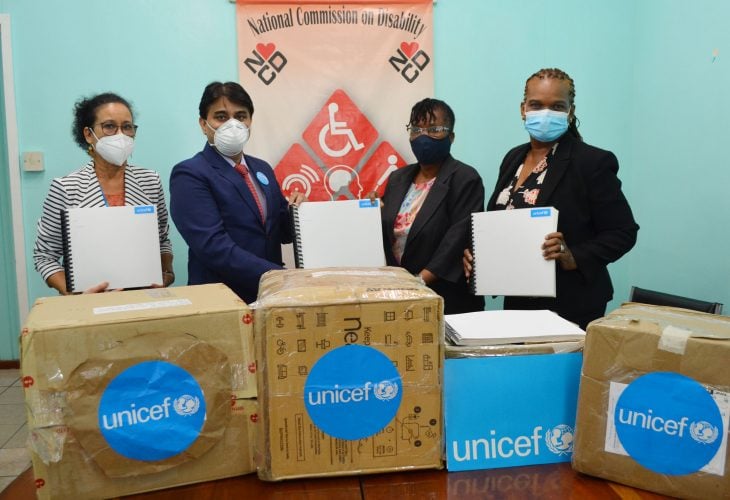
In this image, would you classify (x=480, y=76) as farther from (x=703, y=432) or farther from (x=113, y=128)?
(x=703, y=432)

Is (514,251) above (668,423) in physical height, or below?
above

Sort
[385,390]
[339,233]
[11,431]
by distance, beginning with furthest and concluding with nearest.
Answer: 1. [11,431]
2. [339,233]
3. [385,390]

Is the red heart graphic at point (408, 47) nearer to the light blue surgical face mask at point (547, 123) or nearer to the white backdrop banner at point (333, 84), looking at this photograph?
the white backdrop banner at point (333, 84)

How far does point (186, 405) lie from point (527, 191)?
1.29 m

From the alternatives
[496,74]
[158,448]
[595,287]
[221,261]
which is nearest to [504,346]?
[158,448]

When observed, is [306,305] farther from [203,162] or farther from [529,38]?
[529,38]

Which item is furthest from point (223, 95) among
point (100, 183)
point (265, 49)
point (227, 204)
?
point (265, 49)

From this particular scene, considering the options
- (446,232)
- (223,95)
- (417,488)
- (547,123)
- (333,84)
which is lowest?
(417,488)

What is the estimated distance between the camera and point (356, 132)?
3033mm

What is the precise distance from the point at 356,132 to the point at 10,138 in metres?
1.80

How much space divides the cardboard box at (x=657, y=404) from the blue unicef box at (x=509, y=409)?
60 millimetres

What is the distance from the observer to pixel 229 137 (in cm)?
193

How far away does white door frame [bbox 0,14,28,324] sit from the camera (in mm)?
2865

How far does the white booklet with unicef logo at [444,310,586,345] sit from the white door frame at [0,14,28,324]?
108 inches
